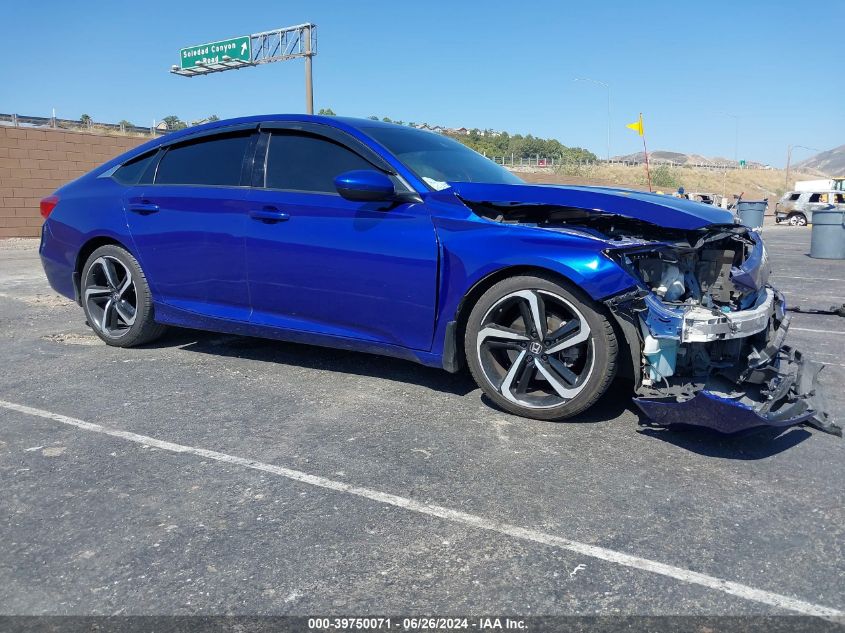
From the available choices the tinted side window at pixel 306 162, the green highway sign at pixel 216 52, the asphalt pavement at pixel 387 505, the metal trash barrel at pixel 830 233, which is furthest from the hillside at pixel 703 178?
the asphalt pavement at pixel 387 505

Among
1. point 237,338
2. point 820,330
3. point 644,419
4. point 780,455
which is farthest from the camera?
point 820,330

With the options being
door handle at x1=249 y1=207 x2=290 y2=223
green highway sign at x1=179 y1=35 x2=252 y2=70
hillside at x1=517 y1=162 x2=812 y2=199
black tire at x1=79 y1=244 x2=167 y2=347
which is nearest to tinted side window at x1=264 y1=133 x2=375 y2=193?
door handle at x1=249 y1=207 x2=290 y2=223

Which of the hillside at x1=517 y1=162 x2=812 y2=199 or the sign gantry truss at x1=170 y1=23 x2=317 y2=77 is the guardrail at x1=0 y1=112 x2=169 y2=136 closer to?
the sign gantry truss at x1=170 y1=23 x2=317 y2=77

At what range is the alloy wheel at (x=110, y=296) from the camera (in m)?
5.19

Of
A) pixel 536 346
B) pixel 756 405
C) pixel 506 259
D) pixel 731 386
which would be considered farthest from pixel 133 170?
pixel 756 405

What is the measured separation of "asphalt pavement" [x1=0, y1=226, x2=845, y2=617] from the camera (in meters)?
2.18

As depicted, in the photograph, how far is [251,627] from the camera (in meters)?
2.01

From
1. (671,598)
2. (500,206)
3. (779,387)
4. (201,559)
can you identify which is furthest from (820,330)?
(201,559)

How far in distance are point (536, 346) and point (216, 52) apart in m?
28.2

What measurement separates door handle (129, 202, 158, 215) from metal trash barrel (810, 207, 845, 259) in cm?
1342

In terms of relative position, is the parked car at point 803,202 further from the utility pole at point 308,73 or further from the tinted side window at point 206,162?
the tinted side window at point 206,162

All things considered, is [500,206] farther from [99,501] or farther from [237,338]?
[237,338]

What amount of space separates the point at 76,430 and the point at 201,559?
62.5 inches

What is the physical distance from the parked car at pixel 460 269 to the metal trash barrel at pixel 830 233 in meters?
11.6
